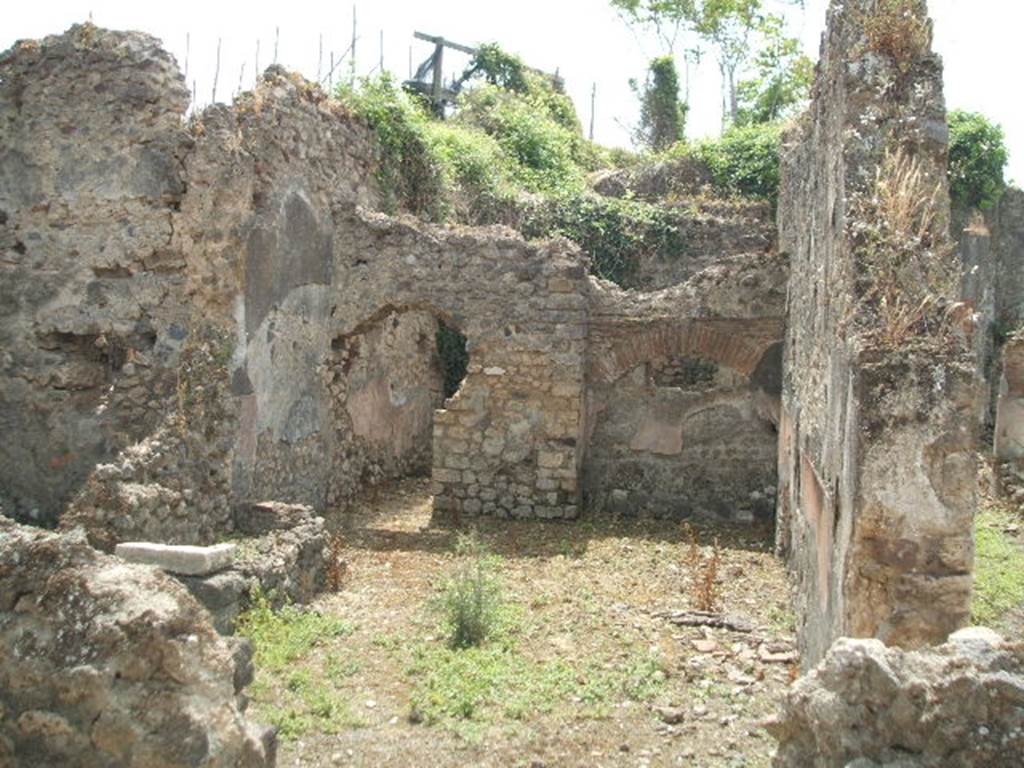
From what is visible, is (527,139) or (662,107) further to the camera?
(662,107)

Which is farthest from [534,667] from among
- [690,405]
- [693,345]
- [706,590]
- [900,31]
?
[690,405]

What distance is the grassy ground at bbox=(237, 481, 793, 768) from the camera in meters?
4.74

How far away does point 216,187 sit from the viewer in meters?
8.09

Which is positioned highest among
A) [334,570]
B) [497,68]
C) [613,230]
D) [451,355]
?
[497,68]

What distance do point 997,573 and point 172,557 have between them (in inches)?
234

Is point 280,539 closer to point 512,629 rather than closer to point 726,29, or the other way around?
point 512,629

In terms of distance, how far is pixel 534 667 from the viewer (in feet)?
18.7

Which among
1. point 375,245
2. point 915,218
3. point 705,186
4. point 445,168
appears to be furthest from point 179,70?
point 705,186

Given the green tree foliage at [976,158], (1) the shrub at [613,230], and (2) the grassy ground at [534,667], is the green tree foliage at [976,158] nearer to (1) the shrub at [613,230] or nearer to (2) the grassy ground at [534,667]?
(1) the shrub at [613,230]

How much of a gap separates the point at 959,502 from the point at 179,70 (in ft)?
22.9

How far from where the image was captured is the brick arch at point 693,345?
980 cm

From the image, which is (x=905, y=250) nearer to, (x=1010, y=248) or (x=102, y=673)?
(x=102, y=673)

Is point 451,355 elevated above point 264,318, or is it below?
below

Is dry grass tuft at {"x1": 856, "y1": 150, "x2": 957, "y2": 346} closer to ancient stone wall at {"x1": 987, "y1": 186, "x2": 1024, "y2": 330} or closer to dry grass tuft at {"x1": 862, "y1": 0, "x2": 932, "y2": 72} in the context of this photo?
dry grass tuft at {"x1": 862, "y1": 0, "x2": 932, "y2": 72}
